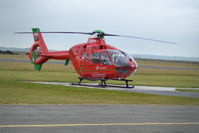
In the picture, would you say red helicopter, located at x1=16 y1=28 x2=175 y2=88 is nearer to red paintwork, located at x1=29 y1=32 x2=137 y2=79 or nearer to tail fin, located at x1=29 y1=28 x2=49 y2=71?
red paintwork, located at x1=29 y1=32 x2=137 y2=79

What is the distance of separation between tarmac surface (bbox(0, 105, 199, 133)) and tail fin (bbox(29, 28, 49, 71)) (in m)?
19.4

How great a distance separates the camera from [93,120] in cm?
1078

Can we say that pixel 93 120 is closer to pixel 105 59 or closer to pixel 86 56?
pixel 105 59

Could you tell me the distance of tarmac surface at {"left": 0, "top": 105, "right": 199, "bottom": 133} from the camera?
30.5 ft

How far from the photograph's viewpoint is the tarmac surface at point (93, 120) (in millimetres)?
9289

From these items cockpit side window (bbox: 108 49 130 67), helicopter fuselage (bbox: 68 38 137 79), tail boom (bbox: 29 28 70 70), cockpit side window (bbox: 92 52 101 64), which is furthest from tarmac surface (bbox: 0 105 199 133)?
tail boom (bbox: 29 28 70 70)

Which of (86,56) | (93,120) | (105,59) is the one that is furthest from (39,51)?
(93,120)

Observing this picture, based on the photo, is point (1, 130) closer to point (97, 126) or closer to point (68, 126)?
point (68, 126)

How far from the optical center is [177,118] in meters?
12.0

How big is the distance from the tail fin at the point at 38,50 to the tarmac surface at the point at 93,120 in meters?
19.4

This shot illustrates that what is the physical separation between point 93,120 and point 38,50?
75.9 feet

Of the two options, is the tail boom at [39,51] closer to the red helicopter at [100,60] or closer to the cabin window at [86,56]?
the red helicopter at [100,60]

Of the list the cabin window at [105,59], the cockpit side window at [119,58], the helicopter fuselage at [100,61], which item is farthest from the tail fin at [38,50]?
the cockpit side window at [119,58]

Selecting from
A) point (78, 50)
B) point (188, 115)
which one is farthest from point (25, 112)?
point (78, 50)
